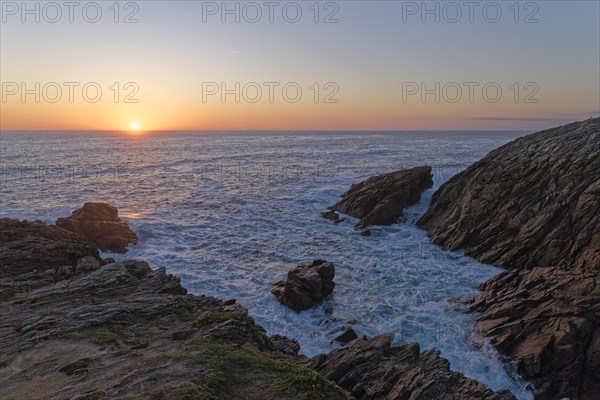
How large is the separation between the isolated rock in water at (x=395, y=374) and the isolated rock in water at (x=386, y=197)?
19.6m

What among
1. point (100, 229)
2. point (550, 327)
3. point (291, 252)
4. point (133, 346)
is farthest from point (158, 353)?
point (100, 229)

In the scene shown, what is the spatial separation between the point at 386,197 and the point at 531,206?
12504 mm

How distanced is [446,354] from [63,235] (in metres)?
21.4

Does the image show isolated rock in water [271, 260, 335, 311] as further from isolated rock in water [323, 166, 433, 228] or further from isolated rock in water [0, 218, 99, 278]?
isolated rock in water [323, 166, 433, 228]

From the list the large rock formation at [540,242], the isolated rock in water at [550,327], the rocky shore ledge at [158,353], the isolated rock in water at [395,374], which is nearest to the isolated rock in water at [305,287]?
the rocky shore ledge at [158,353]

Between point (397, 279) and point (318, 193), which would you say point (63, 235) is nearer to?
point (397, 279)

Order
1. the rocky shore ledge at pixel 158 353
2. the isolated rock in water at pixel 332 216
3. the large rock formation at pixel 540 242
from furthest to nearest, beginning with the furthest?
the isolated rock in water at pixel 332 216
the large rock formation at pixel 540 242
the rocky shore ledge at pixel 158 353

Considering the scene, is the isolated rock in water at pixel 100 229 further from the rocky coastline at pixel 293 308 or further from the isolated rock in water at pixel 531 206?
the isolated rock in water at pixel 531 206

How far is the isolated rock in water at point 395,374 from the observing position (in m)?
11.1

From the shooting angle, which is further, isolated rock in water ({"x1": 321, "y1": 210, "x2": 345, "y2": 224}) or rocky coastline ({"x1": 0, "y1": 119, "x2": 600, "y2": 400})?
isolated rock in water ({"x1": 321, "y1": 210, "x2": 345, "y2": 224})

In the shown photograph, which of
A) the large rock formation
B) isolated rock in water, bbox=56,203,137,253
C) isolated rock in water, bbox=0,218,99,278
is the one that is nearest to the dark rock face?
isolated rock in water, bbox=0,218,99,278

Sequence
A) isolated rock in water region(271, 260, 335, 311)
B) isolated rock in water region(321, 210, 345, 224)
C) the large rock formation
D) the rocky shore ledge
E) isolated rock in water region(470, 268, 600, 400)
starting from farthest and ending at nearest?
isolated rock in water region(321, 210, 345, 224) < isolated rock in water region(271, 260, 335, 311) < the large rock formation < isolated rock in water region(470, 268, 600, 400) < the rocky shore ledge

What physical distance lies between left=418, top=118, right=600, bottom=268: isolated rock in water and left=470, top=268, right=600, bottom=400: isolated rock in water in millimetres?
3144

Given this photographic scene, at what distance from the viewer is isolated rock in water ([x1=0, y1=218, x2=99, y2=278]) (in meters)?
18.2
